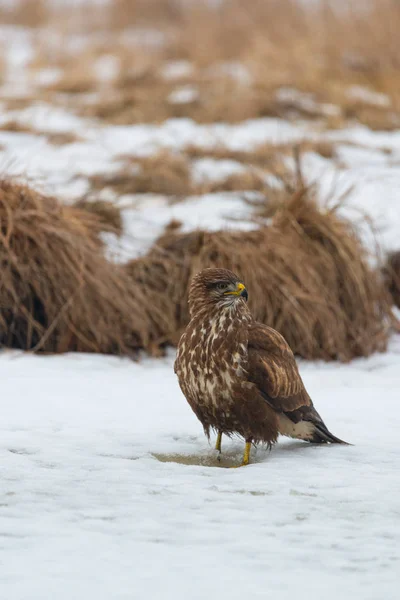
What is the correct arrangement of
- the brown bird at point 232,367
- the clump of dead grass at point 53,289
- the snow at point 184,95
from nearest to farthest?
the brown bird at point 232,367, the clump of dead grass at point 53,289, the snow at point 184,95

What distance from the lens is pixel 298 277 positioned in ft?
19.5

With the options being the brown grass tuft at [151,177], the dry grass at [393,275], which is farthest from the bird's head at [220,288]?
the brown grass tuft at [151,177]

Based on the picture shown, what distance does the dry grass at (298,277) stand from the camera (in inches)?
232

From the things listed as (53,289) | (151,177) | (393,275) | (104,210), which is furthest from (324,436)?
(151,177)

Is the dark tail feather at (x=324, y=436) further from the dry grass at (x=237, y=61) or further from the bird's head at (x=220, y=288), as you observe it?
the dry grass at (x=237, y=61)

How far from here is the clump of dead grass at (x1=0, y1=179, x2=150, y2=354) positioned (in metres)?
5.57

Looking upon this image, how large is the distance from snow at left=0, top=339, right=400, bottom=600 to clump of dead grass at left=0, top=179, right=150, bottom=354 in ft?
2.57

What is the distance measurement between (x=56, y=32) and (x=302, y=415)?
11127 millimetres

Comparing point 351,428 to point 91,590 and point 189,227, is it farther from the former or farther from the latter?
point 189,227

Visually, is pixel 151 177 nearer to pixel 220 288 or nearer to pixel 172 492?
pixel 220 288

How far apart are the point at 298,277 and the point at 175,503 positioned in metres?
3.10

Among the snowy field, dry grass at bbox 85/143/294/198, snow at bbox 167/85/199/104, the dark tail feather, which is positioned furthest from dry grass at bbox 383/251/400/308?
snow at bbox 167/85/199/104

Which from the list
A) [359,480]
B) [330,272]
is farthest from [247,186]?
[359,480]

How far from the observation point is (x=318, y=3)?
41.2 feet
